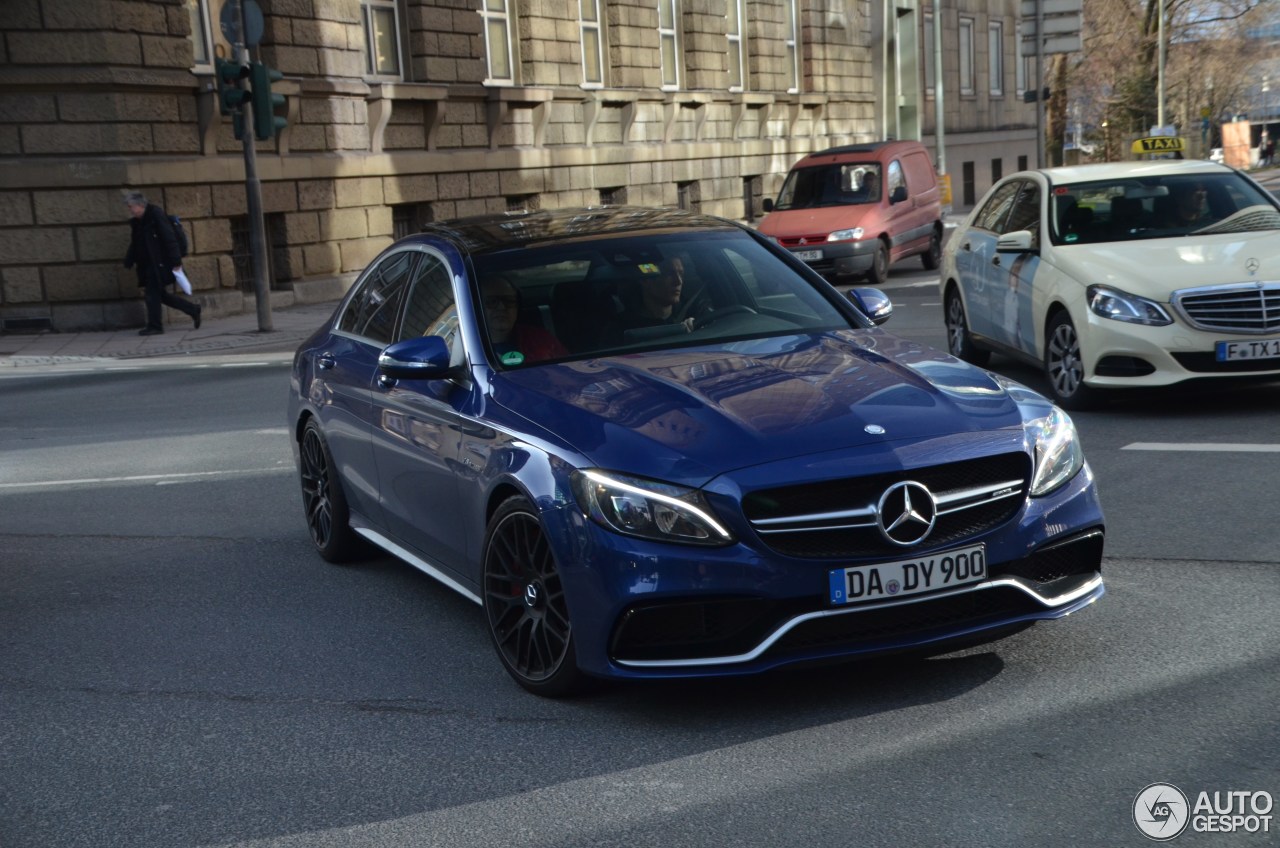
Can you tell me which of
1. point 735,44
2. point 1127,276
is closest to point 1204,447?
point 1127,276

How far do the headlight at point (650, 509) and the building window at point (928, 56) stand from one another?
153 ft

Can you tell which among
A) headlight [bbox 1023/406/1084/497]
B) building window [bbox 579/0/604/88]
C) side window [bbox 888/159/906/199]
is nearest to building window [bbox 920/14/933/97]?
building window [bbox 579/0/604/88]

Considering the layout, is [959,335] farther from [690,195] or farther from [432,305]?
[690,195]

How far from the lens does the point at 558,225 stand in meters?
6.72

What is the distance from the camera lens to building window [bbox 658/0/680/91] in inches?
1417

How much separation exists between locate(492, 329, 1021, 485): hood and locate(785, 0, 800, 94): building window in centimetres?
3687

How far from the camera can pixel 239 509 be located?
9125mm

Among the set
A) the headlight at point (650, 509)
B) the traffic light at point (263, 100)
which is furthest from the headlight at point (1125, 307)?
the traffic light at point (263, 100)

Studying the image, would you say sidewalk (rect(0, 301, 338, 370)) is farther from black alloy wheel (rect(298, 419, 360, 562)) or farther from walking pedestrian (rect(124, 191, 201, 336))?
black alloy wheel (rect(298, 419, 360, 562))

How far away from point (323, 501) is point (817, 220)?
17.5 metres

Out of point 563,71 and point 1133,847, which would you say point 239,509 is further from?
point 563,71

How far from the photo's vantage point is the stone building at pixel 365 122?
21.3m

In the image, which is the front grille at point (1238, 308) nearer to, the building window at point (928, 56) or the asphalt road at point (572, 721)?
the asphalt road at point (572, 721)

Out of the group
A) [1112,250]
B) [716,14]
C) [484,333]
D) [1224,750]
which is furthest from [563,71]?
[1224,750]
